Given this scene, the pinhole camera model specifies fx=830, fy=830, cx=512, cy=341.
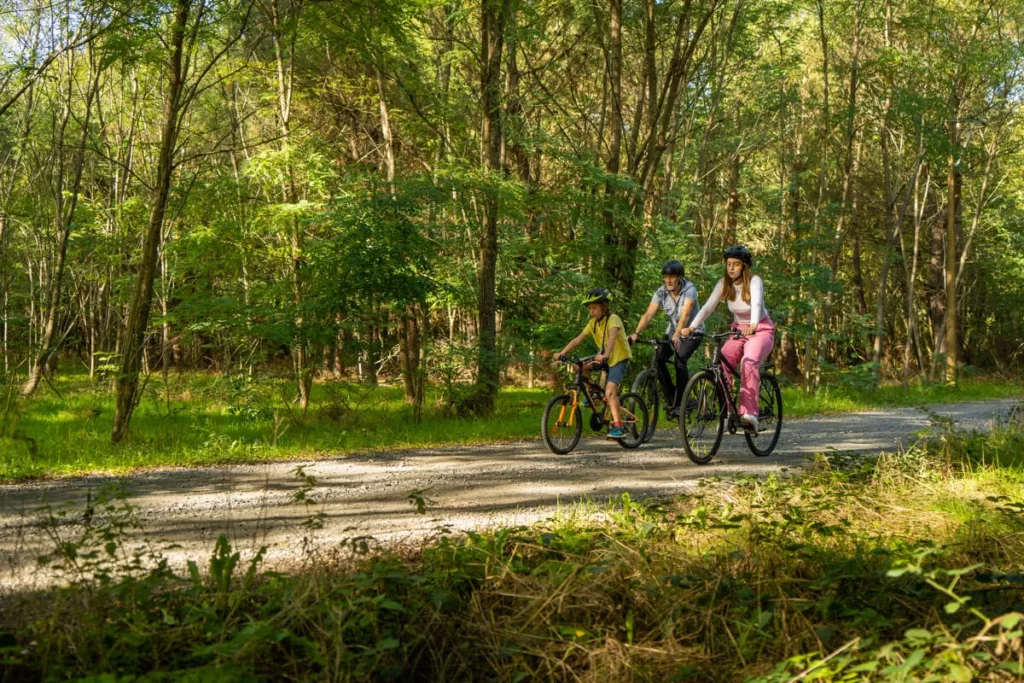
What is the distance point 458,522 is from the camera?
587 cm

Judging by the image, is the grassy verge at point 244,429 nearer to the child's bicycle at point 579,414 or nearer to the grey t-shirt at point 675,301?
the child's bicycle at point 579,414

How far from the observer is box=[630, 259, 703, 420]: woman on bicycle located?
32.6ft

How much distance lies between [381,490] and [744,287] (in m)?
Answer: 4.37

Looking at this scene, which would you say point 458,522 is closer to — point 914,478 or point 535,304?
point 914,478

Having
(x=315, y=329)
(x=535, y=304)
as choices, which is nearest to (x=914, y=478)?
(x=315, y=329)

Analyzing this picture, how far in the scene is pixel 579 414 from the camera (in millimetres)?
9750

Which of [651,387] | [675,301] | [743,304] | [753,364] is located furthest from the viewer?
Result: [651,387]

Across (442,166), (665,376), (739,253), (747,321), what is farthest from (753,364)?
(442,166)

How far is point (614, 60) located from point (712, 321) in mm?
5423

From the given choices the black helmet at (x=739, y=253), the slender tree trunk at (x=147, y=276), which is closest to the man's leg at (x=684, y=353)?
the black helmet at (x=739, y=253)

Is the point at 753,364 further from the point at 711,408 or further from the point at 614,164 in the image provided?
the point at 614,164

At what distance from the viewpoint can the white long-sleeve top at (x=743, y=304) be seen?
28.3 feet

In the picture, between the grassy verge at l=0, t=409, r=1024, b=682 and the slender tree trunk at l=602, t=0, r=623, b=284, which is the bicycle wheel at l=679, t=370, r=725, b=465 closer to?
the grassy verge at l=0, t=409, r=1024, b=682

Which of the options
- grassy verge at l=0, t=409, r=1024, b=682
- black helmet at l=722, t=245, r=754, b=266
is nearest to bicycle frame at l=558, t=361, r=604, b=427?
black helmet at l=722, t=245, r=754, b=266
